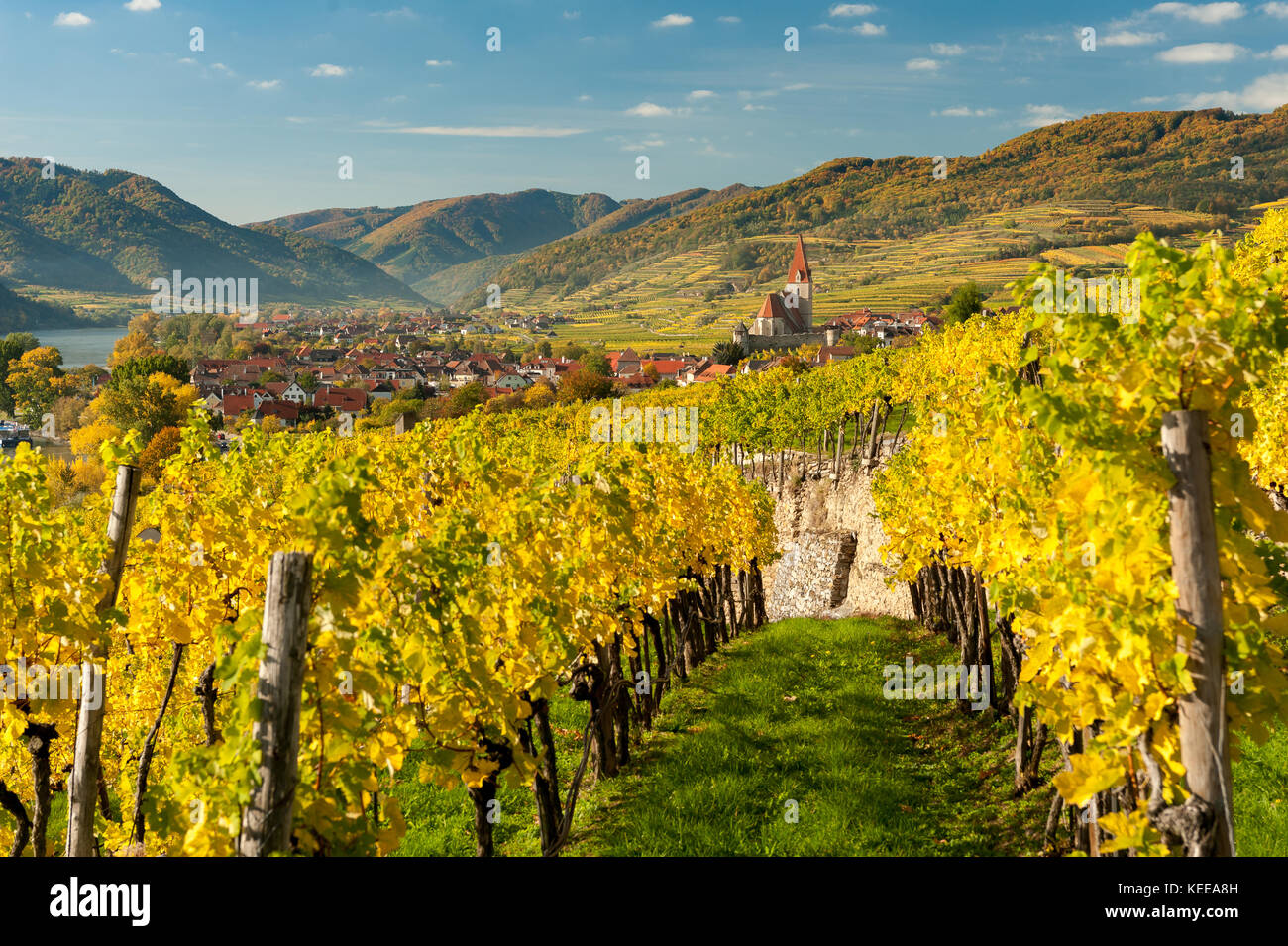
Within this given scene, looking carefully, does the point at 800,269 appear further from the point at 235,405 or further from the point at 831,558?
the point at 831,558

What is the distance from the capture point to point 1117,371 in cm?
332

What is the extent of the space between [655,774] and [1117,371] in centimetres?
816

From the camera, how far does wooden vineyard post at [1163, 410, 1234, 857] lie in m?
3.11

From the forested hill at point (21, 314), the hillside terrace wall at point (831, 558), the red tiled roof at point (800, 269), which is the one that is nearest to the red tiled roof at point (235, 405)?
the hillside terrace wall at point (831, 558)

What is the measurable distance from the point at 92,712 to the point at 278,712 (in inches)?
137

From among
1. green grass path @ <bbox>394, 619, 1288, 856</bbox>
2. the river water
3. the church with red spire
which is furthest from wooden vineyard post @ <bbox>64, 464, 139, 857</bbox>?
the river water

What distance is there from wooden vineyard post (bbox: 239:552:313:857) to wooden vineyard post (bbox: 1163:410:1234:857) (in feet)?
11.9

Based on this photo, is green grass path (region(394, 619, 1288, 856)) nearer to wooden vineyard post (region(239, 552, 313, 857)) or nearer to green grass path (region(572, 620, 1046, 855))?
green grass path (region(572, 620, 1046, 855))

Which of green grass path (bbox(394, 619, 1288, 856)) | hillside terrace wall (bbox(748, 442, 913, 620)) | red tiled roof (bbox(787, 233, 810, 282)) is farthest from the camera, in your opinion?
red tiled roof (bbox(787, 233, 810, 282))

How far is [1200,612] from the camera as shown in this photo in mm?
3139

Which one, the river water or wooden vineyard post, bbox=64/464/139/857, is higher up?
the river water

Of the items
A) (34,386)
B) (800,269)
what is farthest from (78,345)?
(800,269)
